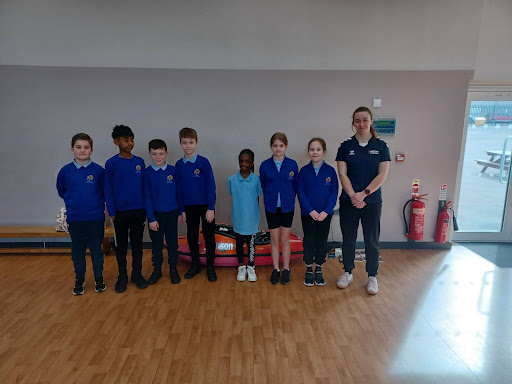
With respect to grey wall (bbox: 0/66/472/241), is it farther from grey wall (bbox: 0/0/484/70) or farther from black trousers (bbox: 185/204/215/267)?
black trousers (bbox: 185/204/215/267)

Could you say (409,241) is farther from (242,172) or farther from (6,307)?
(6,307)

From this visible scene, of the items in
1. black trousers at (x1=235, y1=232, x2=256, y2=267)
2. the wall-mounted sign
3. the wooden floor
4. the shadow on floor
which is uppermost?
the wall-mounted sign

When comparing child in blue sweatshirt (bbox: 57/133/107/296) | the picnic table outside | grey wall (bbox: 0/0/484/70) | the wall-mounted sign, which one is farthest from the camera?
the picnic table outside

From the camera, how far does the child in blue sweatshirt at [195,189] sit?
3.07 meters

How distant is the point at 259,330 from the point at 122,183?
1.61m

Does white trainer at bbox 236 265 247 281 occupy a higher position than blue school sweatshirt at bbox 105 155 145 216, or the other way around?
blue school sweatshirt at bbox 105 155 145 216

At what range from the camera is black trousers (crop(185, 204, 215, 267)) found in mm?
3213

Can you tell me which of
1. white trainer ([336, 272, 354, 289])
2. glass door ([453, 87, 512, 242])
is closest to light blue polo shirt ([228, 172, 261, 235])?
white trainer ([336, 272, 354, 289])

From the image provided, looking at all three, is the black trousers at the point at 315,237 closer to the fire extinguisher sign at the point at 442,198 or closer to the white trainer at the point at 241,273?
the white trainer at the point at 241,273

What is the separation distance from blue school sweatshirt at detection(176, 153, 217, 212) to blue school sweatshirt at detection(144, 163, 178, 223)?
0.08m

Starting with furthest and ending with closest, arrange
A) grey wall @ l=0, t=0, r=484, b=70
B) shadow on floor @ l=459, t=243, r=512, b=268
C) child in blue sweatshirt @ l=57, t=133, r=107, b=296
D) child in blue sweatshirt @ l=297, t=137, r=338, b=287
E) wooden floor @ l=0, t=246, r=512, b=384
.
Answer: shadow on floor @ l=459, t=243, r=512, b=268 < grey wall @ l=0, t=0, r=484, b=70 < child in blue sweatshirt @ l=297, t=137, r=338, b=287 < child in blue sweatshirt @ l=57, t=133, r=107, b=296 < wooden floor @ l=0, t=246, r=512, b=384

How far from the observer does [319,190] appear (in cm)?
300

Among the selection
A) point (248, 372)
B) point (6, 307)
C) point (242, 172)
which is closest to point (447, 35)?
point (242, 172)

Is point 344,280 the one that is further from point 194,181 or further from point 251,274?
point 194,181
